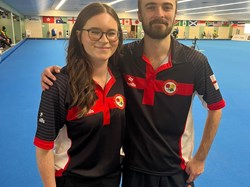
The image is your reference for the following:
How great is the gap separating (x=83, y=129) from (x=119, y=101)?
1.04ft

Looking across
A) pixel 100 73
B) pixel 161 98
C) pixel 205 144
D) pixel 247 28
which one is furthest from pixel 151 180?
pixel 247 28

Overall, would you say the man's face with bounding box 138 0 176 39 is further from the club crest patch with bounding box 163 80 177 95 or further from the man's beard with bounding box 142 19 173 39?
the club crest patch with bounding box 163 80 177 95

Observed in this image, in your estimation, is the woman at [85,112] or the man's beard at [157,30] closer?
the woman at [85,112]

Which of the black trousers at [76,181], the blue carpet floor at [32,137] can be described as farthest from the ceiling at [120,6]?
the black trousers at [76,181]

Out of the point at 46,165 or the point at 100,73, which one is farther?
the point at 100,73

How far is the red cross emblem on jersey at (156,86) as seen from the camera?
1.79 metres

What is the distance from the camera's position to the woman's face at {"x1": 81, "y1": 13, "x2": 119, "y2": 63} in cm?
160

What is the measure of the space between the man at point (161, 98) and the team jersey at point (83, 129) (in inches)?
5.0

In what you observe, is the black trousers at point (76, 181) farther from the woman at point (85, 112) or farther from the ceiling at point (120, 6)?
the ceiling at point (120, 6)

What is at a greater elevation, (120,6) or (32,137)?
(120,6)

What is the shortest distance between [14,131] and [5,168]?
122 cm

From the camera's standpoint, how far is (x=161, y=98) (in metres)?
1.80

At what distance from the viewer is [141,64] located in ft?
6.07

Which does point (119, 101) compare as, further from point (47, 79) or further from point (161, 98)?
point (47, 79)
